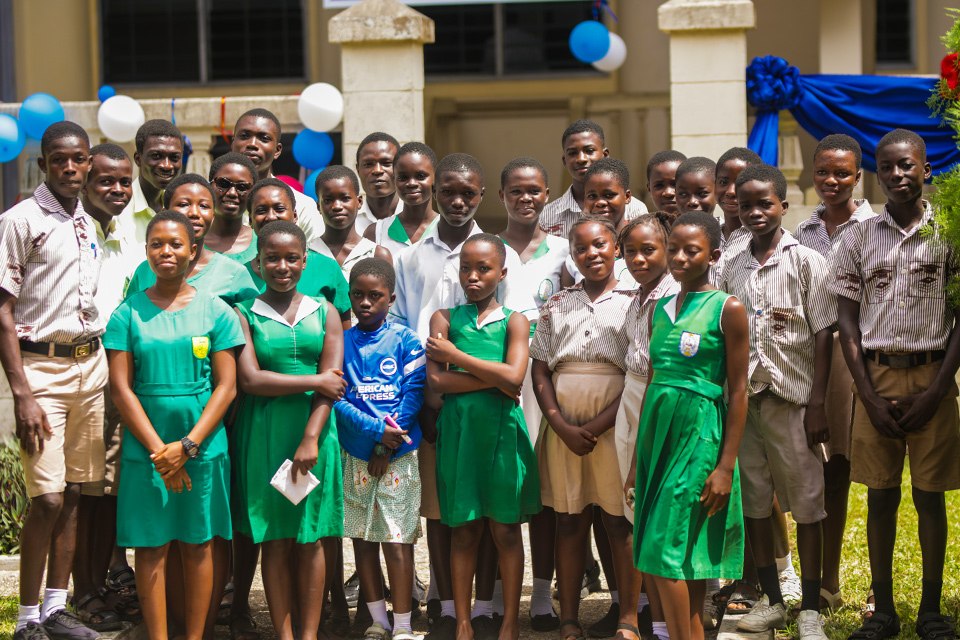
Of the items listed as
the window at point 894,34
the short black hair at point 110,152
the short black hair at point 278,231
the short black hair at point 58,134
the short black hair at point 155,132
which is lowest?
the short black hair at point 278,231

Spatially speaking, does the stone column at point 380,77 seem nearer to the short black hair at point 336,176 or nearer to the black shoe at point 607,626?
the short black hair at point 336,176

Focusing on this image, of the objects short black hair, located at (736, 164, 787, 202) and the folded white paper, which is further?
short black hair, located at (736, 164, 787, 202)

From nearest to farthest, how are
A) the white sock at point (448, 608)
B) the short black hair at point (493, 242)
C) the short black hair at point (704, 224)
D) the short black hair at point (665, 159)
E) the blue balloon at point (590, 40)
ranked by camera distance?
1. the short black hair at point (704, 224)
2. the short black hair at point (493, 242)
3. the white sock at point (448, 608)
4. the short black hair at point (665, 159)
5. the blue balloon at point (590, 40)

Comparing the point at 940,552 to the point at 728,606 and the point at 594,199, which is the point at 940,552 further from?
the point at 594,199

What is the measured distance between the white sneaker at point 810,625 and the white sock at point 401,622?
162 cm

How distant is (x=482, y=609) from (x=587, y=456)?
812 millimetres

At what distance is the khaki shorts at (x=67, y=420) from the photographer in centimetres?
450

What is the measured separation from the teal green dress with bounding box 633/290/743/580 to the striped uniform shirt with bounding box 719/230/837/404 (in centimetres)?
50

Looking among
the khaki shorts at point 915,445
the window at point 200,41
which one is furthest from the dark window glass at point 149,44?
the khaki shorts at point 915,445

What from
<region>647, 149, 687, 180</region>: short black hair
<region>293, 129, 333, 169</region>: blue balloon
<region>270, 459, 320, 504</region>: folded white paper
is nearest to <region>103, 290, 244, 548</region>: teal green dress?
<region>270, 459, 320, 504</region>: folded white paper

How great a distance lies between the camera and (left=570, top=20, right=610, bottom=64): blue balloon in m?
10.1

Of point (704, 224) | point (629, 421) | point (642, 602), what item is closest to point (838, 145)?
point (704, 224)

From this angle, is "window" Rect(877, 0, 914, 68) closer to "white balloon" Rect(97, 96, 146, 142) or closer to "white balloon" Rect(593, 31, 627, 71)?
"white balloon" Rect(593, 31, 627, 71)

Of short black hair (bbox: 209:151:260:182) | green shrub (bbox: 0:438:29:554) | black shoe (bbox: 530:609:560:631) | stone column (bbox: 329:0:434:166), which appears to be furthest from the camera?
stone column (bbox: 329:0:434:166)
